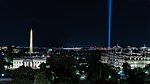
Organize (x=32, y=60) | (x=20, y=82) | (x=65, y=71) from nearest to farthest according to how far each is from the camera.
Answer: (x=20, y=82)
(x=65, y=71)
(x=32, y=60)

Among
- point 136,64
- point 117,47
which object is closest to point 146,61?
point 136,64

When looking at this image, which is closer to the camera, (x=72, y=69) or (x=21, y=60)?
(x=72, y=69)

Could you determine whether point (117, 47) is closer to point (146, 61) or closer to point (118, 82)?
point (146, 61)

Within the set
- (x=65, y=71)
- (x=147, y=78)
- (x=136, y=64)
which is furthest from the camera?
(x=136, y=64)

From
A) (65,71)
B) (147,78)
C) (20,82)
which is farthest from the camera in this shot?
(65,71)

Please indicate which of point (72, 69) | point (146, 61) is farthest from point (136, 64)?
point (72, 69)

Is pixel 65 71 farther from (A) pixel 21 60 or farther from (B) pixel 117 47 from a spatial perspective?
(B) pixel 117 47

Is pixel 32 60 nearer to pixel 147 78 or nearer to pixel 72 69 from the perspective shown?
pixel 72 69

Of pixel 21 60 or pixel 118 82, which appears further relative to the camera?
pixel 21 60

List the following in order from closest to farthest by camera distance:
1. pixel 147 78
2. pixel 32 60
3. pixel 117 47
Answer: pixel 147 78 < pixel 32 60 < pixel 117 47
